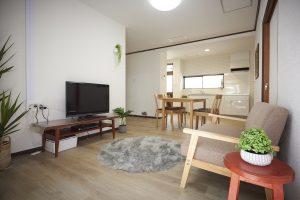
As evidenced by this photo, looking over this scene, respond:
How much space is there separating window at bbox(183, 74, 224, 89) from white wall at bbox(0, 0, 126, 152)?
493 centimetres

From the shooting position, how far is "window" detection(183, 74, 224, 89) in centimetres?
699

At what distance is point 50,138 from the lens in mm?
2465

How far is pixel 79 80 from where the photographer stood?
3070 millimetres

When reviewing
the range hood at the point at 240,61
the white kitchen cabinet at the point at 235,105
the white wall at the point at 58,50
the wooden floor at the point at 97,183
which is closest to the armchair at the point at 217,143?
the wooden floor at the point at 97,183

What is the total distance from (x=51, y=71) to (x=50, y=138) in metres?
1.11

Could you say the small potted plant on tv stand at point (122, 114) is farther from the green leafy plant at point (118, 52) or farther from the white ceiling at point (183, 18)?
the white ceiling at point (183, 18)

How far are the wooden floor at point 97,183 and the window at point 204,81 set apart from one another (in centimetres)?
589

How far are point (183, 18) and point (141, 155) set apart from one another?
3.19 metres

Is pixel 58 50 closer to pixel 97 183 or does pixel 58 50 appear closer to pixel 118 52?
pixel 118 52

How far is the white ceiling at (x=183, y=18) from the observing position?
122 inches

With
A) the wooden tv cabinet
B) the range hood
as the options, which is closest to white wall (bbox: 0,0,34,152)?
the wooden tv cabinet

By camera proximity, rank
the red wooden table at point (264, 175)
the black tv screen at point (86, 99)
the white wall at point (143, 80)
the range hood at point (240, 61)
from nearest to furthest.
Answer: the red wooden table at point (264, 175) < the black tv screen at point (86, 99) < the white wall at point (143, 80) < the range hood at point (240, 61)

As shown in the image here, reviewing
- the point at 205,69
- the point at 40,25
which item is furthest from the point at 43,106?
the point at 205,69

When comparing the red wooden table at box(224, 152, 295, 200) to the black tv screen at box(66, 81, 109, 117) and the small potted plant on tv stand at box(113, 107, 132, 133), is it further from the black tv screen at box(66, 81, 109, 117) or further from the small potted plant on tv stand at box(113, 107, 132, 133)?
the small potted plant on tv stand at box(113, 107, 132, 133)
